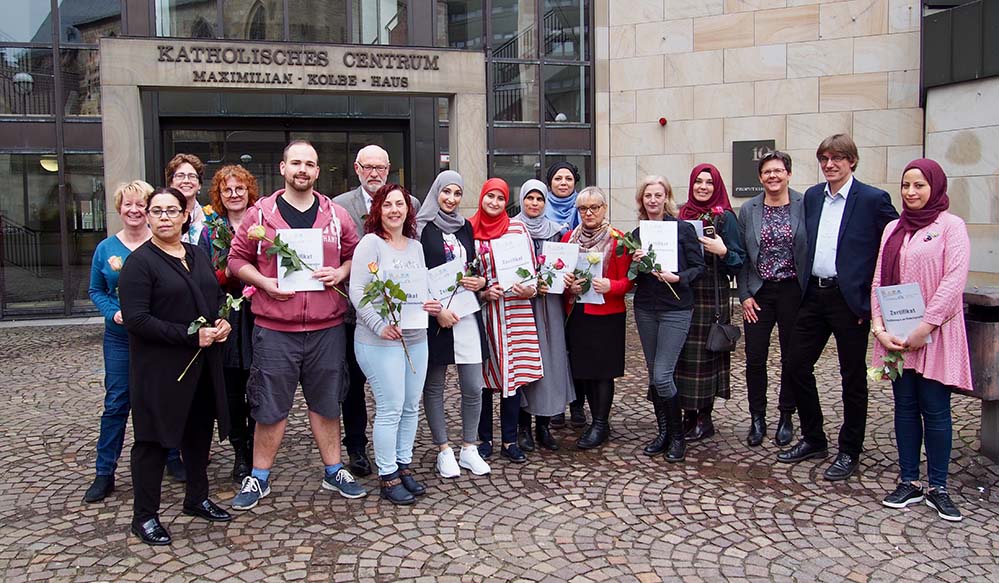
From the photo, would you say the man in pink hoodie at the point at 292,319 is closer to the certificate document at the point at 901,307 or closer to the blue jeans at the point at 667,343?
the blue jeans at the point at 667,343

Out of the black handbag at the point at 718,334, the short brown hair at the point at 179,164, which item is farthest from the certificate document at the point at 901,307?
the short brown hair at the point at 179,164

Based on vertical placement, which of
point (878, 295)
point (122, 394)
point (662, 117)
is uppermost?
point (662, 117)

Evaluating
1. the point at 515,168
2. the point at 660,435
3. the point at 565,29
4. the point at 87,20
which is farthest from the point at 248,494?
the point at 565,29

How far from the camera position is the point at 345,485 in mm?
4848

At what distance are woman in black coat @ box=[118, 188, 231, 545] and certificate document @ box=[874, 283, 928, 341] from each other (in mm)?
3684

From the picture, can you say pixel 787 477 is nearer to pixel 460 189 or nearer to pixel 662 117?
pixel 460 189

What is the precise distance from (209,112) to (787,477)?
11.8 metres

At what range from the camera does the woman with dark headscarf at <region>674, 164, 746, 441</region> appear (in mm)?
5535

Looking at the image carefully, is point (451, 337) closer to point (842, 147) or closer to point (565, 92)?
point (842, 147)

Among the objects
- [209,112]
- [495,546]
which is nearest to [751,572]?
[495,546]

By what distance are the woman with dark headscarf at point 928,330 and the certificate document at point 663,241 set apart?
49.0 inches

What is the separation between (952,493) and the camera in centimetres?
483

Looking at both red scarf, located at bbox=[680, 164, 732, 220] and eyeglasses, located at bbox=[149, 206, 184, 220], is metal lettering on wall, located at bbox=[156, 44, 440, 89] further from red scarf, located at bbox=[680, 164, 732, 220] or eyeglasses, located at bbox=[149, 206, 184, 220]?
eyeglasses, located at bbox=[149, 206, 184, 220]

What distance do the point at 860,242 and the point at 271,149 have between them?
11402 mm
